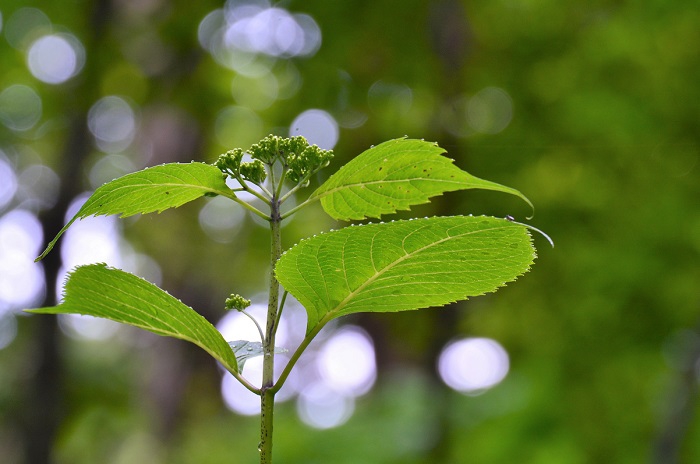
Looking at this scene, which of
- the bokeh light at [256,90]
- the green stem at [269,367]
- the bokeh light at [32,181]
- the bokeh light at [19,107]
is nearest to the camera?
the green stem at [269,367]

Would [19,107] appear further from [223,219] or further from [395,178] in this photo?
[395,178]

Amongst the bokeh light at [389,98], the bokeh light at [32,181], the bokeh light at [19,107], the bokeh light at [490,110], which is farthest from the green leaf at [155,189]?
the bokeh light at [32,181]

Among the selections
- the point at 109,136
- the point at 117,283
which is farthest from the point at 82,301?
the point at 109,136

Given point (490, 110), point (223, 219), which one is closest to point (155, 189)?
point (490, 110)

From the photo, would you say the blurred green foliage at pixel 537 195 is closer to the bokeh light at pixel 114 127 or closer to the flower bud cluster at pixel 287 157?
the bokeh light at pixel 114 127

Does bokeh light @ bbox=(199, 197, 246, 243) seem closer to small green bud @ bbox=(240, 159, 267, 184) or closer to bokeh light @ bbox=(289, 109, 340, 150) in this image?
bokeh light @ bbox=(289, 109, 340, 150)

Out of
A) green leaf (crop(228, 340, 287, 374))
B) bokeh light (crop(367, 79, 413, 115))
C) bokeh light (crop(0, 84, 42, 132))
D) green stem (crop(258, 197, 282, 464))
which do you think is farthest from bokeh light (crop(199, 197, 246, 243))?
green stem (crop(258, 197, 282, 464))
